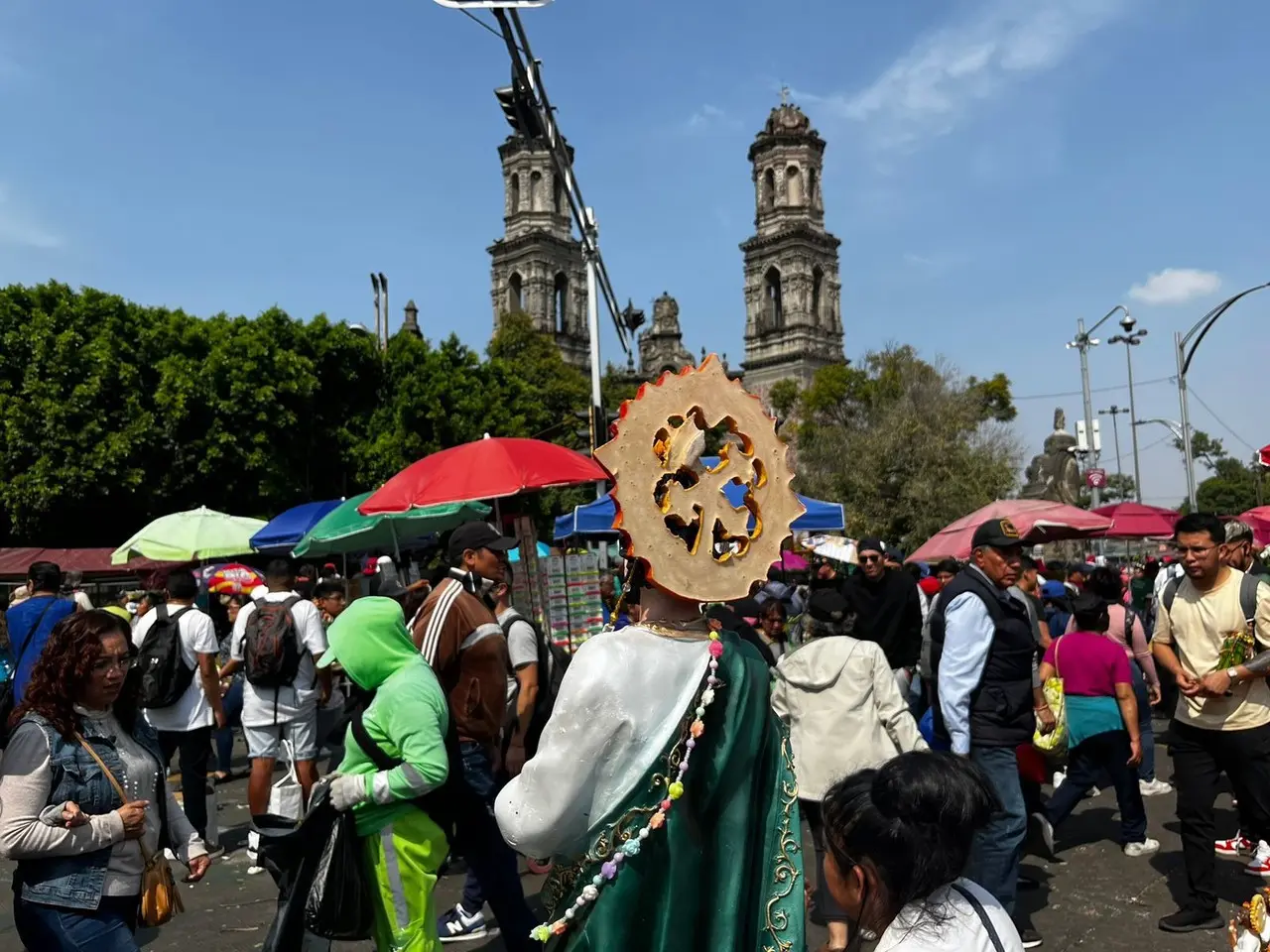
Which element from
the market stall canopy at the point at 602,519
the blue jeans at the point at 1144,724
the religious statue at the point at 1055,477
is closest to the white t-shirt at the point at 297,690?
the market stall canopy at the point at 602,519

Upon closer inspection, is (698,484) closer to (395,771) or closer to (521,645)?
(395,771)

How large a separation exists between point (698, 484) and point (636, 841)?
916 millimetres

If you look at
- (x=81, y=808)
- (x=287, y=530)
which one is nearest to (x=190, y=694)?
(x=81, y=808)

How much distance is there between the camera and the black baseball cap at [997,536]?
16.2 ft

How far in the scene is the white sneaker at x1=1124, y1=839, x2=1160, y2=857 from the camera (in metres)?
6.43

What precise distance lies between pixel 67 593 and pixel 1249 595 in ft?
34.3

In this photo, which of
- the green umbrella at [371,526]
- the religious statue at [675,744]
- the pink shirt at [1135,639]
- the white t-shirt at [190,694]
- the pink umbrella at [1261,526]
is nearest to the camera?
the religious statue at [675,744]

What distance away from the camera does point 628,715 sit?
2457 mm

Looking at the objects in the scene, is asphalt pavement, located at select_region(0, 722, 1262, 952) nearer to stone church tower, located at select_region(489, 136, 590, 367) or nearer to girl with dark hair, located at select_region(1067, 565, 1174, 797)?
girl with dark hair, located at select_region(1067, 565, 1174, 797)

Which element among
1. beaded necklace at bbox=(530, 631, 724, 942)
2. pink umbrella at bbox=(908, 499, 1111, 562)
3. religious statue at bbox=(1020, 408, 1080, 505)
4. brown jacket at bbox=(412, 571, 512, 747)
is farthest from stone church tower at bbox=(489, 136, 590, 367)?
beaded necklace at bbox=(530, 631, 724, 942)

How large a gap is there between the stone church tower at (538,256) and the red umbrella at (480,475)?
54390 millimetres

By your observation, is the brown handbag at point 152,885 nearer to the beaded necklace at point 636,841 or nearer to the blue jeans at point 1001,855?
the beaded necklace at point 636,841

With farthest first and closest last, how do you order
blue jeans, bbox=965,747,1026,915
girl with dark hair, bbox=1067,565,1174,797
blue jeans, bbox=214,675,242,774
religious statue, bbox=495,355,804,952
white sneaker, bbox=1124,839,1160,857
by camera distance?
blue jeans, bbox=214,675,242,774 < girl with dark hair, bbox=1067,565,1174,797 < white sneaker, bbox=1124,839,1160,857 < blue jeans, bbox=965,747,1026,915 < religious statue, bbox=495,355,804,952

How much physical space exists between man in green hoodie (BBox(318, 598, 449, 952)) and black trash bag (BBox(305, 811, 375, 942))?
51mm
